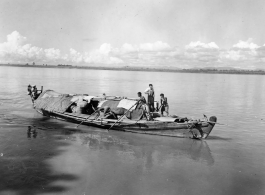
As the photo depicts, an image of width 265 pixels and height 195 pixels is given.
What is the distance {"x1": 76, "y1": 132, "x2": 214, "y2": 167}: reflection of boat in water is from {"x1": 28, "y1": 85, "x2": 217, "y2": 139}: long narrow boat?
404 millimetres

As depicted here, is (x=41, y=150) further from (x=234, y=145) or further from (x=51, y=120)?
(x=234, y=145)

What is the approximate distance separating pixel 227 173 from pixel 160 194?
294cm

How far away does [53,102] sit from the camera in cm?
1577

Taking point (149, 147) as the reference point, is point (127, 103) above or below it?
above

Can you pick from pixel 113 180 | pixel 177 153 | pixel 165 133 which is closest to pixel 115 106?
pixel 165 133

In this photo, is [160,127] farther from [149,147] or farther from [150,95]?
[150,95]

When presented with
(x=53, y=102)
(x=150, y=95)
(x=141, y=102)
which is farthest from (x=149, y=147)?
(x=53, y=102)

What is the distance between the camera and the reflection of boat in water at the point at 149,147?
9.78 meters

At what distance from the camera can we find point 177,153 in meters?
10.1

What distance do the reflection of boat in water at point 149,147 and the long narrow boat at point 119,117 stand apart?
1.33 ft

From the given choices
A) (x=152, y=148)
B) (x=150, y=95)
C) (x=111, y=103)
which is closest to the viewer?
(x=152, y=148)

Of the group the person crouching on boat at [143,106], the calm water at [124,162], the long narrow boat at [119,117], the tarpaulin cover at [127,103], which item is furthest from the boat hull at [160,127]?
the tarpaulin cover at [127,103]

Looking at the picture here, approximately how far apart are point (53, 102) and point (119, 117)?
5193 millimetres

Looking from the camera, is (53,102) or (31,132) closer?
(31,132)
